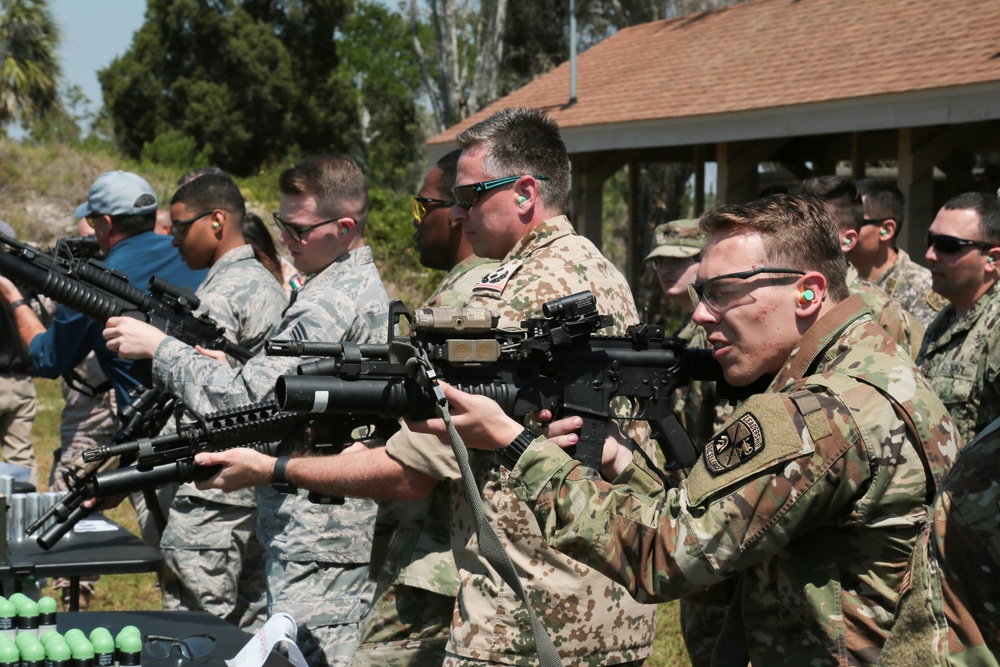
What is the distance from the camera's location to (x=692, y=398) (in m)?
6.81

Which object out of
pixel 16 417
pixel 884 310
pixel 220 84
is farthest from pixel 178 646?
pixel 220 84

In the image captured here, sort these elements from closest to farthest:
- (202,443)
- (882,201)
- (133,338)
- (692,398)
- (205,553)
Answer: (202,443), (133,338), (205,553), (882,201), (692,398)

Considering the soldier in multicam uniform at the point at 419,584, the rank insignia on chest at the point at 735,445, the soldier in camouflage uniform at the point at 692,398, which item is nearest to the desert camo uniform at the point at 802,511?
the rank insignia on chest at the point at 735,445

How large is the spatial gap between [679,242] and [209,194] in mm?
2485

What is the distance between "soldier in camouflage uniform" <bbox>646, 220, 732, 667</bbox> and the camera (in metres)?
4.56

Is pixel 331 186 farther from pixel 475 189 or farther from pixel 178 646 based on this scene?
pixel 178 646

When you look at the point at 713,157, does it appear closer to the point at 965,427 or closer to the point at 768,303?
the point at 965,427

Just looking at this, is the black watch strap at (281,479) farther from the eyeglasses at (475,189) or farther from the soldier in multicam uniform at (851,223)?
the soldier in multicam uniform at (851,223)

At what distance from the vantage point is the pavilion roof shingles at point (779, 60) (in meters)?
10.3

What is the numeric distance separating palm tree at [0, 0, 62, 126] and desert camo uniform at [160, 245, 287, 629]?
88.0 feet

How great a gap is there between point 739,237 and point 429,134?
4865 centimetres

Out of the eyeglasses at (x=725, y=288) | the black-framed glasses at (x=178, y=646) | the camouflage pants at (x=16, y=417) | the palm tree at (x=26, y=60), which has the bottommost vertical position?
the camouflage pants at (x=16, y=417)

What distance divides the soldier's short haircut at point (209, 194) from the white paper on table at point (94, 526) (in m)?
1.65

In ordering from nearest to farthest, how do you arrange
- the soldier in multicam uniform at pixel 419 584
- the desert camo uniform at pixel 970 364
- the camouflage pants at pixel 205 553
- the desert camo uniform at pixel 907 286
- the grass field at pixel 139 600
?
the soldier in multicam uniform at pixel 419 584
the desert camo uniform at pixel 970 364
the camouflage pants at pixel 205 553
the grass field at pixel 139 600
the desert camo uniform at pixel 907 286
